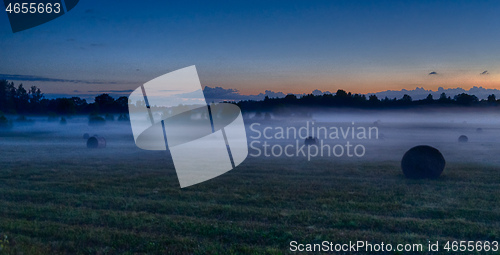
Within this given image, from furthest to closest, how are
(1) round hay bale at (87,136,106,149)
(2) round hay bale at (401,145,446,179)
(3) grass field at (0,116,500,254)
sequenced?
(1) round hay bale at (87,136,106,149)
(2) round hay bale at (401,145,446,179)
(3) grass field at (0,116,500,254)

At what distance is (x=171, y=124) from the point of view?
61344 millimetres

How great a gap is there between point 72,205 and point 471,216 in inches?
558

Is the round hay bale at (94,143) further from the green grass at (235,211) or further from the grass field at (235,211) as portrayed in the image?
the grass field at (235,211)

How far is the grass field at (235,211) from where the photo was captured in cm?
922

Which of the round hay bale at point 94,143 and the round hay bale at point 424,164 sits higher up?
the round hay bale at point 424,164

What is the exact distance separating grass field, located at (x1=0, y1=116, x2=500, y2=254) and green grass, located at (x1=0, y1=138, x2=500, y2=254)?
0.03 metres

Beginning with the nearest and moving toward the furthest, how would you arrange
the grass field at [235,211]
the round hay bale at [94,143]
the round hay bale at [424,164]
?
the grass field at [235,211]
the round hay bale at [424,164]
the round hay bale at [94,143]

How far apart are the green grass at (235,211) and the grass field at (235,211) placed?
0.11 feet

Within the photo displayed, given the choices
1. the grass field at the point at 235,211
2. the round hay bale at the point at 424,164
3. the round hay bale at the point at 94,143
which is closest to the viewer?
the grass field at the point at 235,211

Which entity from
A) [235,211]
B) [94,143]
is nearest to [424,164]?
[235,211]

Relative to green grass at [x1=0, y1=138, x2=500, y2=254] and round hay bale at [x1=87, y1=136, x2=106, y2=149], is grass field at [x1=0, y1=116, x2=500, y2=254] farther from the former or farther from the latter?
round hay bale at [x1=87, y1=136, x2=106, y2=149]

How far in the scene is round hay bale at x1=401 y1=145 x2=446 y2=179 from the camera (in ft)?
63.6

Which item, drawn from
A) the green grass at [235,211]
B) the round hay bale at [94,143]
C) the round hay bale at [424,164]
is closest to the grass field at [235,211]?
the green grass at [235,211]

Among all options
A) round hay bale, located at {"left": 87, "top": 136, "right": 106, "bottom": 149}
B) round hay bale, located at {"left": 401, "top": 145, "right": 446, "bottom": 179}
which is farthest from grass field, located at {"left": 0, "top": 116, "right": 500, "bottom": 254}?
round hay bale, located at {"left": 87, "top": 136, "right": 106, "bottom": 149}
